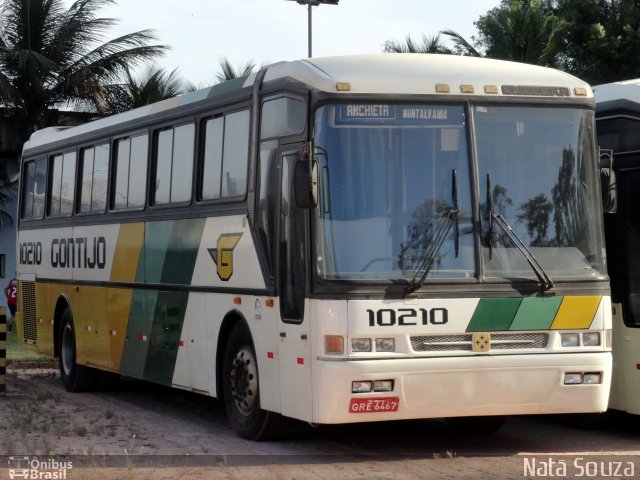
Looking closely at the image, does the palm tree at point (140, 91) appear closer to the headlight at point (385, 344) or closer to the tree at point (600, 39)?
the tree at point (600, 39)

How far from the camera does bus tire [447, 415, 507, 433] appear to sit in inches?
502

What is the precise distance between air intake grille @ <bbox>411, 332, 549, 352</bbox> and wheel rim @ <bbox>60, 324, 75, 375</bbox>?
820 centimetres

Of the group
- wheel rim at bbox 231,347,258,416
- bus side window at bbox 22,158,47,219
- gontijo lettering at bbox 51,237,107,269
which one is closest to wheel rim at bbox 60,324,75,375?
gontijo lettering at bbox 51,237,107,269

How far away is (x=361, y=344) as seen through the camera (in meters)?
A: 10.5

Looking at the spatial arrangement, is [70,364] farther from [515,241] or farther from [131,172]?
[515,241]

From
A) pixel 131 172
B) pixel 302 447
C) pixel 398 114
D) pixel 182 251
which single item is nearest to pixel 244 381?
pixel 302 447

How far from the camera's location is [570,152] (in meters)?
11.4

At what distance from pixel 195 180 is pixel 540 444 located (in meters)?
4.34

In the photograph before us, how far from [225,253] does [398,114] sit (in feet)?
8.34

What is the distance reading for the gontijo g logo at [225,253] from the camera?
12.4 meters

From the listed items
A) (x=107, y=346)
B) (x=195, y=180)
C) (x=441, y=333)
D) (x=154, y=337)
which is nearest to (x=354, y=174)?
(x=441, y=333)

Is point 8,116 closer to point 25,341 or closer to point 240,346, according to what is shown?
point 25,341

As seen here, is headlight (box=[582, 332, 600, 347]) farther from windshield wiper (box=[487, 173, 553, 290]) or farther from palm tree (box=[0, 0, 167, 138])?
palm tree (box=[0, 0, 167, 138])

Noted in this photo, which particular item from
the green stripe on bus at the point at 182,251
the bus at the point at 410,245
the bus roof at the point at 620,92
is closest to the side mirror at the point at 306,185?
the bus at the point at 410,245
